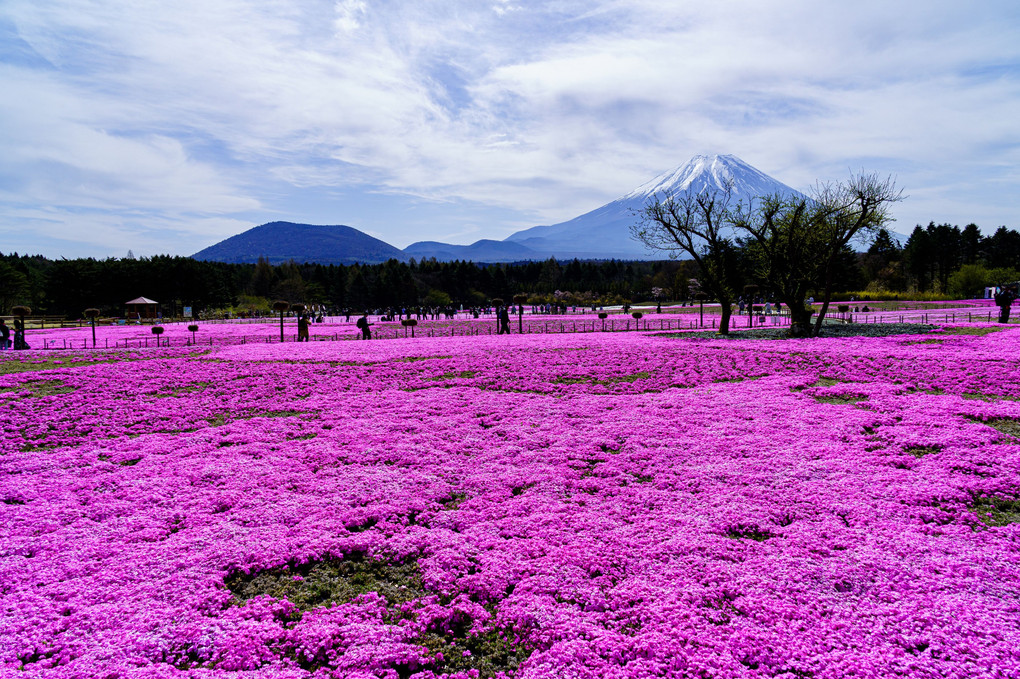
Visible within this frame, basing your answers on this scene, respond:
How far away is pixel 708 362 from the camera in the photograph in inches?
858

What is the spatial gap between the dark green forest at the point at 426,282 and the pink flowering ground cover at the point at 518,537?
70.2 metres

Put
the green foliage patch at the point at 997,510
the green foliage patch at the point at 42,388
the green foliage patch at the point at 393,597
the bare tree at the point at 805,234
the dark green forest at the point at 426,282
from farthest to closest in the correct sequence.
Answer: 1. the dark green forest at the point at 426,282
2. the bare tree at the point at 805,234
3. the green foliage patch at the point at 42,388
4. the green foliage patch at the point at 997,510
5. the green foliage patch at the point at 393,597

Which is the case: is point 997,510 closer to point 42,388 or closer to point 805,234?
point 42,388

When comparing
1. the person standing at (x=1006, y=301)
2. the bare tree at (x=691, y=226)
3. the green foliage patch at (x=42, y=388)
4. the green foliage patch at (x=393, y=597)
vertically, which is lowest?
the green foliage patch at (x=393, y=597)

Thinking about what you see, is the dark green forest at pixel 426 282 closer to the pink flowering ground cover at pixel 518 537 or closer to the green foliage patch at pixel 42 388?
the pink flowering ground cover at pixel 518 537

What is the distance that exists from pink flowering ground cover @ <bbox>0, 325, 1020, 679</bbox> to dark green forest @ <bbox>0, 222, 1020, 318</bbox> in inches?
2765

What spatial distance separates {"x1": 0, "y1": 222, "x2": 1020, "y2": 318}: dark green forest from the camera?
91812 millimetres

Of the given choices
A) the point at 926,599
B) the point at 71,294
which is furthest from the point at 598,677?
the point at 71,294

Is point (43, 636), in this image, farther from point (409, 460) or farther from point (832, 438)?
point (832, 438)

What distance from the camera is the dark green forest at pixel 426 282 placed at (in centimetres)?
9181

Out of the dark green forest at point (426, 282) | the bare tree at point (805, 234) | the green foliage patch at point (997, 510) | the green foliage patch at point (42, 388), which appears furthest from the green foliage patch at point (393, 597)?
the dark green forest at point (426, 282)

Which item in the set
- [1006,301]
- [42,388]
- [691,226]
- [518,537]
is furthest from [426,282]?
[518,537]

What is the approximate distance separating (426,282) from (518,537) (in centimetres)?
13623

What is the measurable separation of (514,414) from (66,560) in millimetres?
9042
